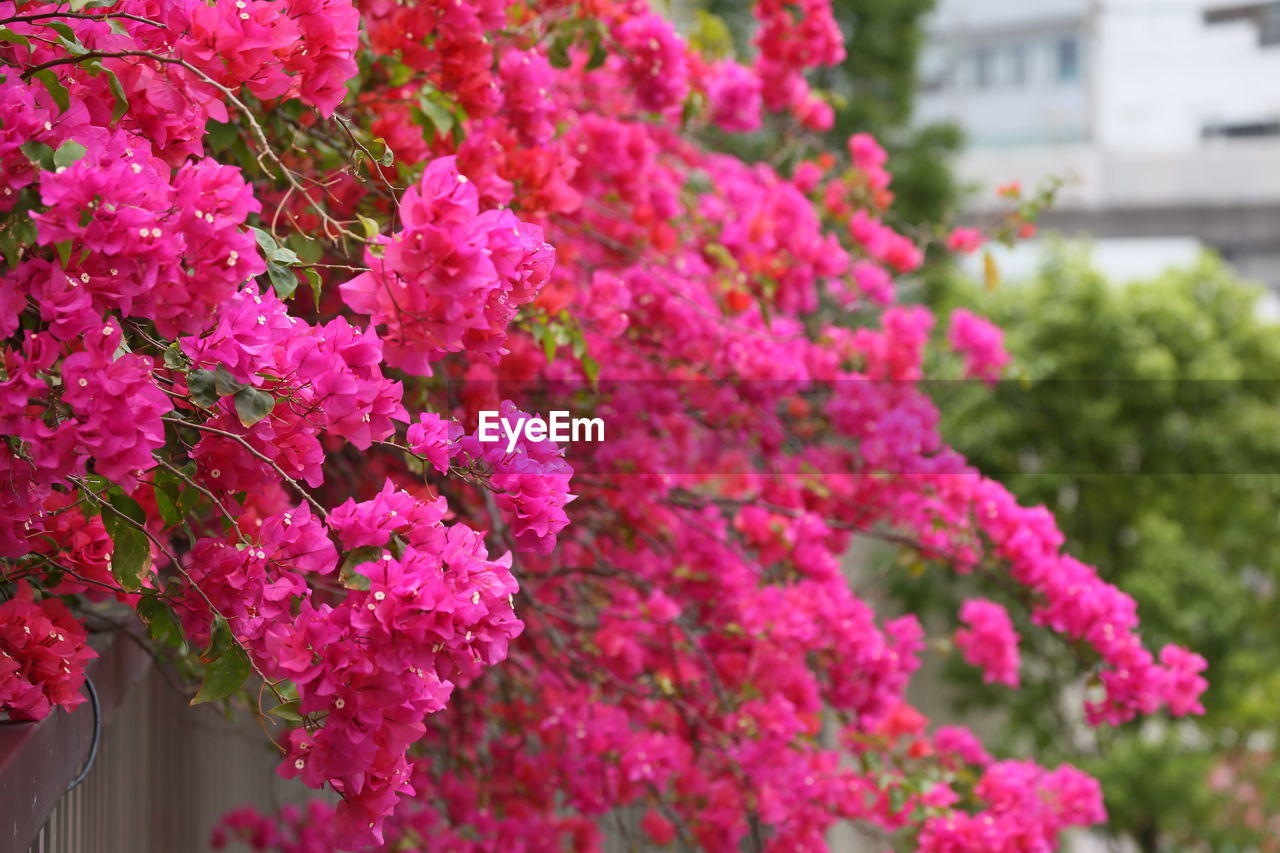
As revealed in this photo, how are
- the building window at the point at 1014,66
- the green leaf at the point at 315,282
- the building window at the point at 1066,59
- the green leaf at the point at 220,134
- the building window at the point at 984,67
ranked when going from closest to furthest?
the green leaf at the point at 315,282 → the green leaf at the point at 220,134 → the building window at the point at 1066,59 → the building window at the point at 1014,66 → the building window at the point at 984,67

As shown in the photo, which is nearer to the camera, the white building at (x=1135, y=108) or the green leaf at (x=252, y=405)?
the green leaf at (x=252, y=405)

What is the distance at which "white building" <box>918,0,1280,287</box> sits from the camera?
37.3 feet

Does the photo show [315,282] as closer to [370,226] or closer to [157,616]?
[370,226]

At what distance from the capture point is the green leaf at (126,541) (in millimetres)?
981

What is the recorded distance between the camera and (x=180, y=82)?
0.99m

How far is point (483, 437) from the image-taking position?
1034 mm

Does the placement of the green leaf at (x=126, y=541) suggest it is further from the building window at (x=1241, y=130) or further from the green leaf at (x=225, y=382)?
the building window at (x=1241, y=130)

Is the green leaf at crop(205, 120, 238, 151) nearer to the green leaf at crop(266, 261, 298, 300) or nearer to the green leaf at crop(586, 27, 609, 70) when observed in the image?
the green leaf at crop(266, 261, 298, 300)

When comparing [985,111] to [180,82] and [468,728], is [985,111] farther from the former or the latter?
[180,82]

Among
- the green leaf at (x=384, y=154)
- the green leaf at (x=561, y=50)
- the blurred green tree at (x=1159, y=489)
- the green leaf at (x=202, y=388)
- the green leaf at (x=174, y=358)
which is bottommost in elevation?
the blurred green tree at (x=1159, y=489)

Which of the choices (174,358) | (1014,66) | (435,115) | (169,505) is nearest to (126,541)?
(169,505)

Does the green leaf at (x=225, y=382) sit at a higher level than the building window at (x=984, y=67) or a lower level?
lower

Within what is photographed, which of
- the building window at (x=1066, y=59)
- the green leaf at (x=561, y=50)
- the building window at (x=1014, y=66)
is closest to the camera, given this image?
the green leaf at (x=561, y=50)

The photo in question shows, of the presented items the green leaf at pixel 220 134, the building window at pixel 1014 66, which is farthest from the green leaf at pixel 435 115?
the building window at pixel 1014 66
